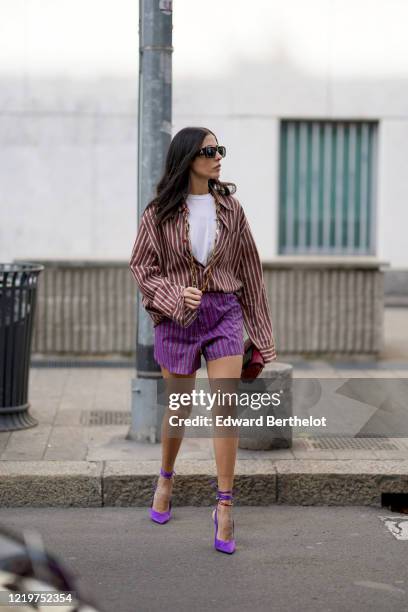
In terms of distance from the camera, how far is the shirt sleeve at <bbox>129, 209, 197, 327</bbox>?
490 cm

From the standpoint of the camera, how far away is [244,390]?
20.5 ft

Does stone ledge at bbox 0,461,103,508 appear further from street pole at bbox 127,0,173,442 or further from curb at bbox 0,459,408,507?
street pole at bbox 127,0,173,442

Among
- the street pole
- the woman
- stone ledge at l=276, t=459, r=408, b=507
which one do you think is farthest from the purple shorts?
the street pole

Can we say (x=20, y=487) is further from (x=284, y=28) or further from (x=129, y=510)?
(x=284, y=28)

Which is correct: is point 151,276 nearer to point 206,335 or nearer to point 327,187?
point 206,335

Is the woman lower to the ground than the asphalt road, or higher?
higher

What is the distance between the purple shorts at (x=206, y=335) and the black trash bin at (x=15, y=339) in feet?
6.20

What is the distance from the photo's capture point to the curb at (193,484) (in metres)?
5.73

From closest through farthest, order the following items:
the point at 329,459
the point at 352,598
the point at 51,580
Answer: the point at 51,580 → the point at 352,598 → the point at 329,459

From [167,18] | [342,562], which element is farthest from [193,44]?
[342,562]

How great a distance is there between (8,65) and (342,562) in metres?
10.6

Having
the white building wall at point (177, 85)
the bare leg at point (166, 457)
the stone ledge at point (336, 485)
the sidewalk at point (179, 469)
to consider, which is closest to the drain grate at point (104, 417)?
the sidewalk at point (179, 469)

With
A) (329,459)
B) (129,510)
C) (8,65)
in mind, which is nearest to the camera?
(129,510)

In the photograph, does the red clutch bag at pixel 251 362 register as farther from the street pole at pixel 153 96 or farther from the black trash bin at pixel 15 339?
the black trash bin at pixel 15 339
